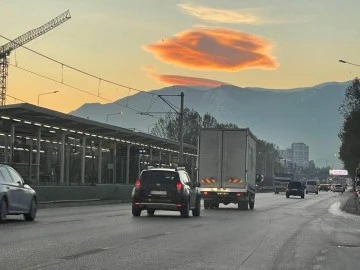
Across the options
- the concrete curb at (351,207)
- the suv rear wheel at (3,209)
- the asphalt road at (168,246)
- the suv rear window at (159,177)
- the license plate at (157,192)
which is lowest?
the concrete curb at (351,207)

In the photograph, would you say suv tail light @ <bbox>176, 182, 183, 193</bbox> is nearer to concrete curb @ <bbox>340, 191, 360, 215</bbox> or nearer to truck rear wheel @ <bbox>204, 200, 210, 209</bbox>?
truck rear wheel @ <bbox>204, 200, 210, 209</bbox>

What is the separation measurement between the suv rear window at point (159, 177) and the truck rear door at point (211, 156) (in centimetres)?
852

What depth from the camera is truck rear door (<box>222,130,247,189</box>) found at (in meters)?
34.3

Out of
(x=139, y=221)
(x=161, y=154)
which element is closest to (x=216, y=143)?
(x=139, y=221)

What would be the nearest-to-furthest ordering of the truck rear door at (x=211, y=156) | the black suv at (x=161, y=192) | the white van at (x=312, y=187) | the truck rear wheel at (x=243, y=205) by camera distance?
1. the black suv at (x=161, y=192)
2. the truck rear door at (x=211, y=156)
3. the truck rear wheel at (x=243, y=205)
4. the white van at (x=312, y=187)

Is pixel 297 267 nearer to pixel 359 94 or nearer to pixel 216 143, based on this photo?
pixel 216 143

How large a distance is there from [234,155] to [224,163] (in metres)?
0.63

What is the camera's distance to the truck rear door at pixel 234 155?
113 feet

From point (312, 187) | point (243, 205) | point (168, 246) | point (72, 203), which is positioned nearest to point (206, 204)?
point (243, 205)

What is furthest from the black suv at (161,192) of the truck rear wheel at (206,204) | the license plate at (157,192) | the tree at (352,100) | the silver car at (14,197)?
the tree at (352,100)

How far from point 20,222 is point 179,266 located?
10.2 meters

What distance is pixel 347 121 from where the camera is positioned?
8431 cm

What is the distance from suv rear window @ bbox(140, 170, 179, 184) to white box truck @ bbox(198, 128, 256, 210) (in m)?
8.54

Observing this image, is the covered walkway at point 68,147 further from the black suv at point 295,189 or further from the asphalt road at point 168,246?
the asphalt road at point 168,246
